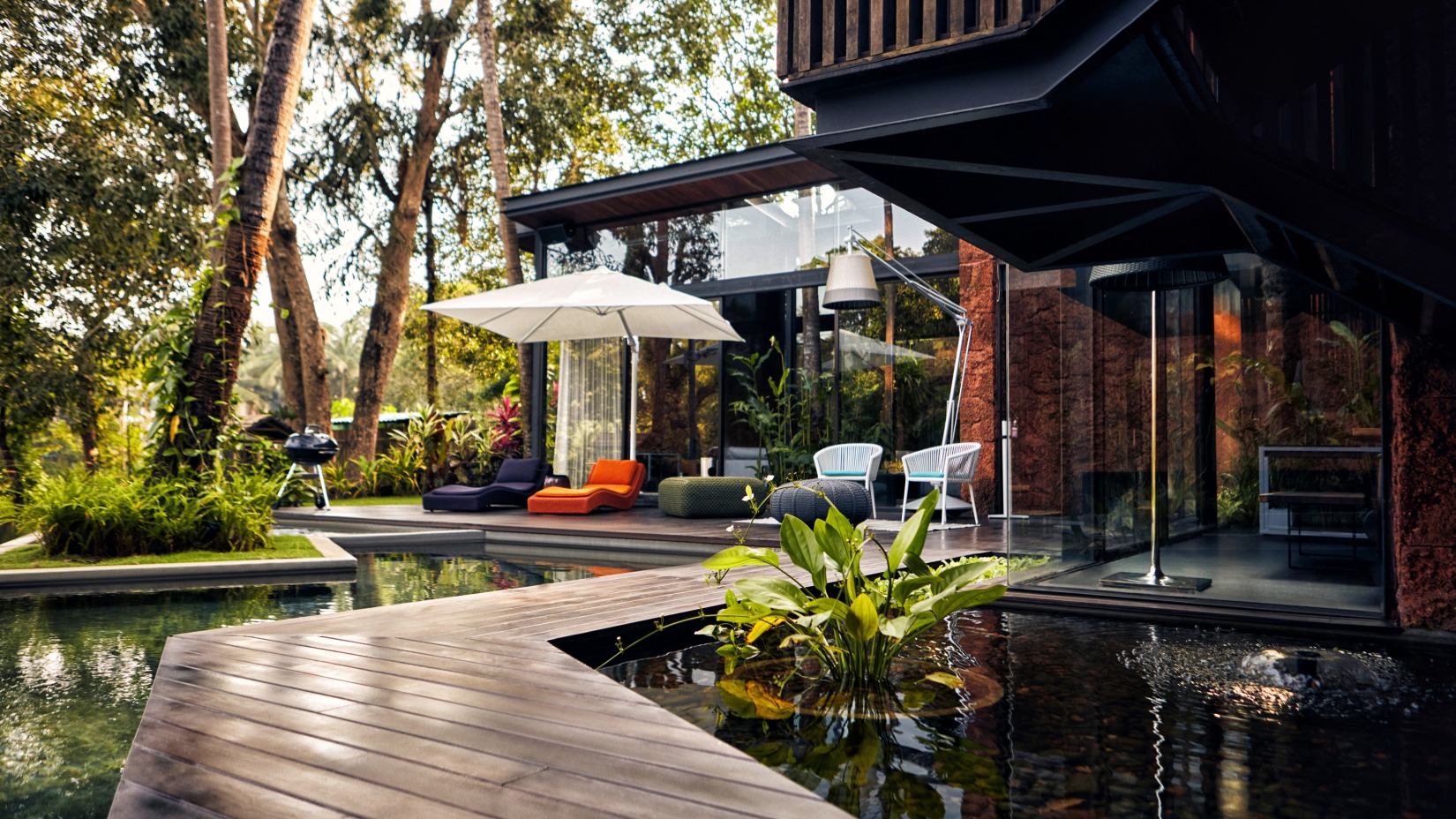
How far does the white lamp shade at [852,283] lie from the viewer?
Result: 28.8 feet

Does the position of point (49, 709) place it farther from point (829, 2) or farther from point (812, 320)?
point (812, 320)

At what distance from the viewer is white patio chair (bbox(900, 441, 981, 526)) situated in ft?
26.1

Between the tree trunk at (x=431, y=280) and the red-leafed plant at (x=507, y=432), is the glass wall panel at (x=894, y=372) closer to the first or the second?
the red-leafed plant at (x=507, y=432)

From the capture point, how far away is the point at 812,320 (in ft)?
35.0

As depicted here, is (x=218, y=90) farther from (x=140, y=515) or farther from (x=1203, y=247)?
(x=1203, y=247)

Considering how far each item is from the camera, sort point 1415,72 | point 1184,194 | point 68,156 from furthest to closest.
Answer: point 68,156, point 1184,194, point 1415,72

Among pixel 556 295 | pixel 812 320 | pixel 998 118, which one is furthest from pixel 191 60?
pixel 998 118

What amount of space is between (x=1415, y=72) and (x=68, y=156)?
14.5m

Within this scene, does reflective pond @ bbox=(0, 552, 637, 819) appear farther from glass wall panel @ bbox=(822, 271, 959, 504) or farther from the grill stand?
glass wall panel @ bbox=(822, 271, 959, 504)

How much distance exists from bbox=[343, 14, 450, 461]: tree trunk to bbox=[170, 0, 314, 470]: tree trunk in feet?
28.1

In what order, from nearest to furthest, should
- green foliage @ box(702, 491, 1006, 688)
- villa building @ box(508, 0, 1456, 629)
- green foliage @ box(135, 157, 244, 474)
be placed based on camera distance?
villa building @ box(508, 0, 1456, 629), green foliage @ box(702, 491, 1006, 688), green foliage @ box(135, 157, 244, 474)

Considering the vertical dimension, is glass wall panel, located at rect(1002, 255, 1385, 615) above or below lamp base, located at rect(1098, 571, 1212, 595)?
above

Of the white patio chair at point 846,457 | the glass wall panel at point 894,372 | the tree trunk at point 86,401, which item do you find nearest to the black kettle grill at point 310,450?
the tree trunk at point 86,401

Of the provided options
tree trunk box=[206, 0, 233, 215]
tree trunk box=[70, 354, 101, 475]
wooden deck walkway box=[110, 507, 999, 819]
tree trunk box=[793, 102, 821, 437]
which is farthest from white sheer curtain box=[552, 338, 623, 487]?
wooden deck walkway box=[110, 507, 999, 819]
